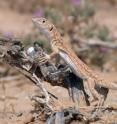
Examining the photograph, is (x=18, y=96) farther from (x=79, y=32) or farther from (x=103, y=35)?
(x=79, y=32)

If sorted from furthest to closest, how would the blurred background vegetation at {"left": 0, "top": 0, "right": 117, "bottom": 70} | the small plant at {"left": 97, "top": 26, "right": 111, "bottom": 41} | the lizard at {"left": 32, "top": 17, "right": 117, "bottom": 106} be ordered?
the small plant at {"left": 97, "top": 26, "right": 111, "bottom": 41}
the blurred background vegetation at {"left": 0, "top": 0, "right": 117, "bottom": 70}
the lizard at {"left": 32, "top": 17, "right": 117, "bottom": 106}

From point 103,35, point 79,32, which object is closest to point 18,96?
point 103,35

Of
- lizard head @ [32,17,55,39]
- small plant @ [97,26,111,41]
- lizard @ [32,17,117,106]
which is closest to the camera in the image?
lizard @ [32,17,117,106]

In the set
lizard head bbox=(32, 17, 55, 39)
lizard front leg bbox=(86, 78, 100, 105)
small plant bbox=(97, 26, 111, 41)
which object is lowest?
lizard front leg bbox=(86, 78, 100, 105)

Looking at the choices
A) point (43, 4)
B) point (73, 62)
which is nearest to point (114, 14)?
point (43, 4)

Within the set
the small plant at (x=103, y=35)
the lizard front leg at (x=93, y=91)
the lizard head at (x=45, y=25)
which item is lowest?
the lizard front leg at (x=93, y=91)

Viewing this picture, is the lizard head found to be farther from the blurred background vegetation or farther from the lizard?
the blurred background vegetation

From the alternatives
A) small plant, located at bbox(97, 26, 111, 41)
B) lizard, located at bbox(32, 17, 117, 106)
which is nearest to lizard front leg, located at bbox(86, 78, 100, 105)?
lizard, located at bbox(32, 17, 117, 106)

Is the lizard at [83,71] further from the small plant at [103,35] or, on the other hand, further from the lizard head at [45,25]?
the small plant at [103,35]

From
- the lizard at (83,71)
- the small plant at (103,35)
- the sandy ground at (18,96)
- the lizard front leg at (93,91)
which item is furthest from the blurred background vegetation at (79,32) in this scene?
the lizard front leg at (93,91)
